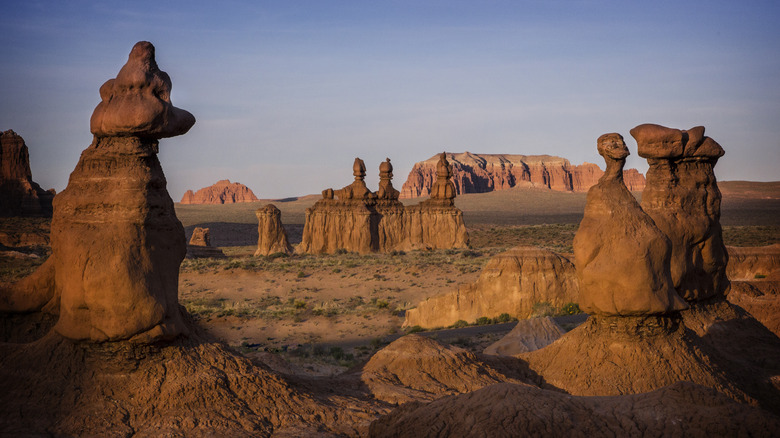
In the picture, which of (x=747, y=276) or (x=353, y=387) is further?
(x=747, y=276)

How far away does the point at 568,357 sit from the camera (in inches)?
415

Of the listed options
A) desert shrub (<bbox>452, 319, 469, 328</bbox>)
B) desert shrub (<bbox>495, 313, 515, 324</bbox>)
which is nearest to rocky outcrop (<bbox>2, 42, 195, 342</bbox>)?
desert shrub (<bbox>452, 319, 469, 328</bbox>)

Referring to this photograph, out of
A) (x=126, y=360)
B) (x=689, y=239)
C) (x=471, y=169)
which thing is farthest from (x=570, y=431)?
(x=471, y=169)

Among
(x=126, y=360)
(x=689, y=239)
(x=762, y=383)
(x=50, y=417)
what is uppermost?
(x=689, y=239)

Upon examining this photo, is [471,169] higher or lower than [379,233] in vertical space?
higher

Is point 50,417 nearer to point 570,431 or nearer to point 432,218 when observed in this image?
point 570,431

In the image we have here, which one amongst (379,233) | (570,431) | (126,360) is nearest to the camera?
(570,431)

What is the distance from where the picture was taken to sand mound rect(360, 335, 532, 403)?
399 inches

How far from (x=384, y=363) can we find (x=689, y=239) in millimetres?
6044

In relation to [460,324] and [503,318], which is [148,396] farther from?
[503,318]

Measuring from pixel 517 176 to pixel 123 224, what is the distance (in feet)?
578

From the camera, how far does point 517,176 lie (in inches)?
7067

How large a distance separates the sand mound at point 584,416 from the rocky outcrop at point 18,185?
253 ft

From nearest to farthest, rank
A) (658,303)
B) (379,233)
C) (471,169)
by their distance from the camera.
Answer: (658,303) → (379,233) → (471,169)
